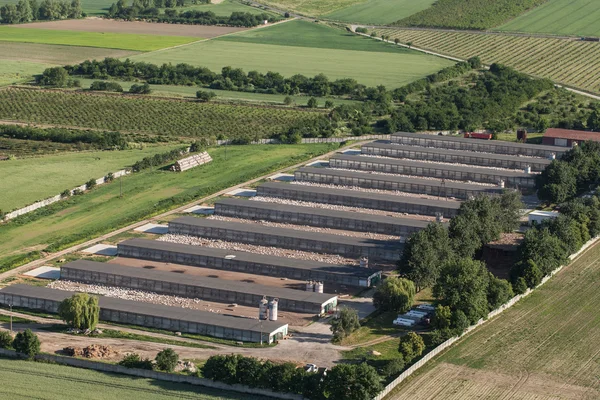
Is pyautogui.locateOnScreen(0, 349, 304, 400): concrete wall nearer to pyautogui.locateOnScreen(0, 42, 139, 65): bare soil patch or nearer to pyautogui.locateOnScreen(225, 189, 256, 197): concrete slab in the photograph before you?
pyautogui.locateOnScreen(225, 189, 256, 197): concrete slab

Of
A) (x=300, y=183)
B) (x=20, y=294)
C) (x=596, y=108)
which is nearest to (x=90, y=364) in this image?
(x=20, y=294)

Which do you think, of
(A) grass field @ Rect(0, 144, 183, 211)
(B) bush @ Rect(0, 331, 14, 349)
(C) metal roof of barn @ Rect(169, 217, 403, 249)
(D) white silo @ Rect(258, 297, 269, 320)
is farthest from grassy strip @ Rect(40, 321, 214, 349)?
(A) grass field @ Rect(0, 144, 183, 211)

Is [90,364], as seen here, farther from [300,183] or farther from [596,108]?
[596,108]

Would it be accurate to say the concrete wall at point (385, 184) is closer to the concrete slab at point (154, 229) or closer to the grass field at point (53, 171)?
the grass field at point (53, 171)

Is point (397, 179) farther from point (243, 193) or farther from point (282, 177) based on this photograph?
point (243, 193)

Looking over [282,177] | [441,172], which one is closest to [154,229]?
[282,177]

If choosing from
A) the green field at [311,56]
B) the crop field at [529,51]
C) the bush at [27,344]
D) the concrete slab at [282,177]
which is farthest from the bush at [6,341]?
the crop field at [529,51]
